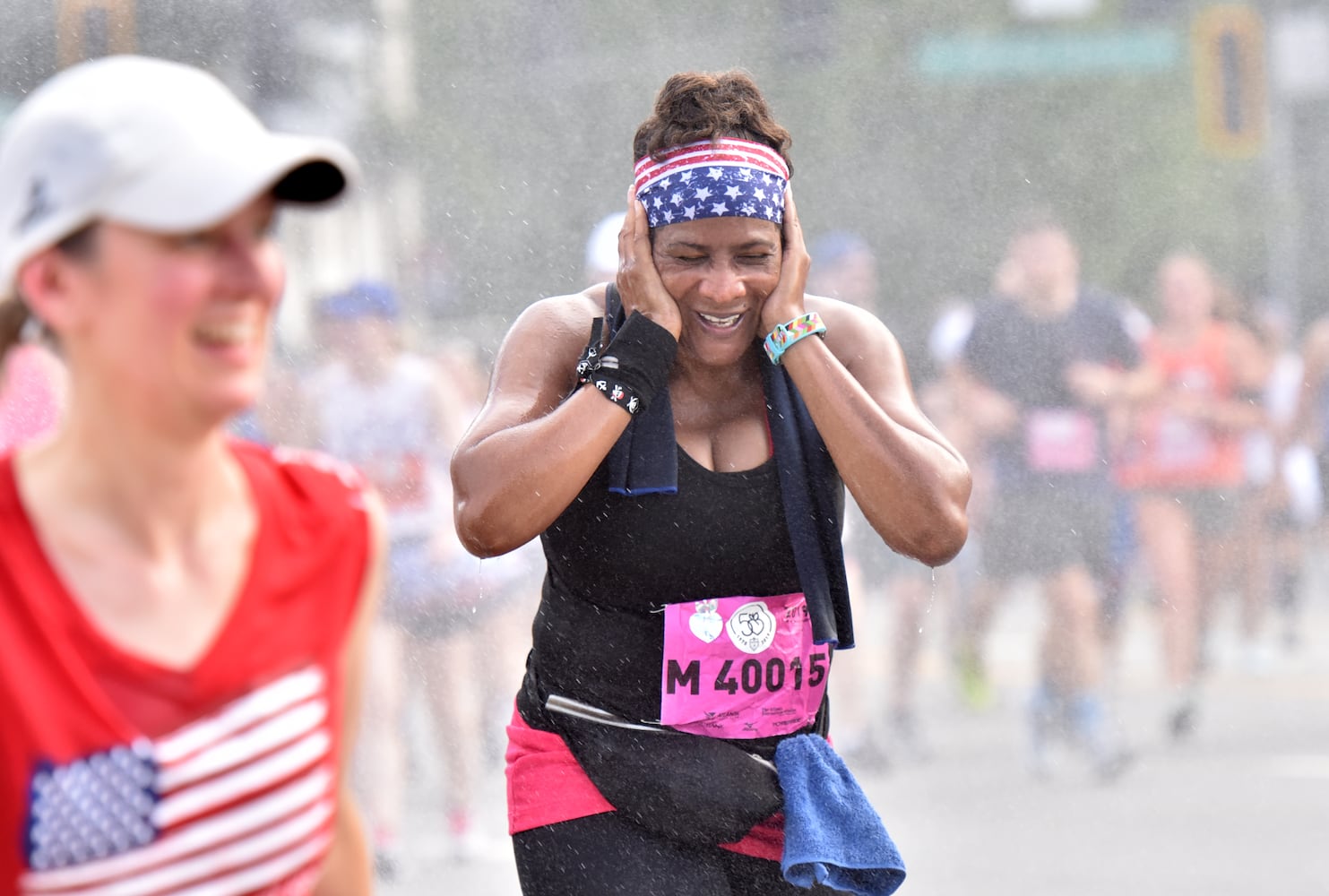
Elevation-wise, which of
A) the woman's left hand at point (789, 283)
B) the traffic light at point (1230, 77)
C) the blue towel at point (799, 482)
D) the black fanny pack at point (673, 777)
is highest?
the traffic light at point (1230, 77)

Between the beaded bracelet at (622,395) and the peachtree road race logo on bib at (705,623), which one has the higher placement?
the beaded bracelet at (622,395)

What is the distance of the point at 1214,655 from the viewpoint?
11367 millimetres

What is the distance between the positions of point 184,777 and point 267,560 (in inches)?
8.7

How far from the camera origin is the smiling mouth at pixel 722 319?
319 cm

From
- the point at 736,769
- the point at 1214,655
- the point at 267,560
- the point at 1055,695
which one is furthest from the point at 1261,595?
the point at 267,560

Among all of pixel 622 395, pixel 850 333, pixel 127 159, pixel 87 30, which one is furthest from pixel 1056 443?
pixel 127 159

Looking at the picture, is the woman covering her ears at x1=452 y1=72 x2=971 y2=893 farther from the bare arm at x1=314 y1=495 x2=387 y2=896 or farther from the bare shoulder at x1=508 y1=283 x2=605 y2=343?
the bare arm at x1=314 y1=495 x2=387 y2=896

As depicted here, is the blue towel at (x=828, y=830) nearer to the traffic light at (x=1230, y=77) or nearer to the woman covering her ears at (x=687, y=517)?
the woman covering her ears at (x=687, y=517)

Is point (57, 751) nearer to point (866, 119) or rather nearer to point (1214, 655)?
point (1214, 655)

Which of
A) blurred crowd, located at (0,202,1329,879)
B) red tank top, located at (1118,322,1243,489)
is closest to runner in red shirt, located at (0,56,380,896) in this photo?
blurred crowd, located at (0,202,1329,879)

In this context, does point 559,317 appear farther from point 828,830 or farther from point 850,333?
point 828,830

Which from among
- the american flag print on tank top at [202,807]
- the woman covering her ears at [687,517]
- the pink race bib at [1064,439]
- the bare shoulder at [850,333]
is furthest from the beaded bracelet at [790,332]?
the pink race bib at [1064,439]

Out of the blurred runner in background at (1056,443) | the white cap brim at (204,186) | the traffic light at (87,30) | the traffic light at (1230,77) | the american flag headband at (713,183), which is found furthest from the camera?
the traffic light at (1230,77)

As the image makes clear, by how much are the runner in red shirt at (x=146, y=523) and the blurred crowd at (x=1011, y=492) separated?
355 centimetres
